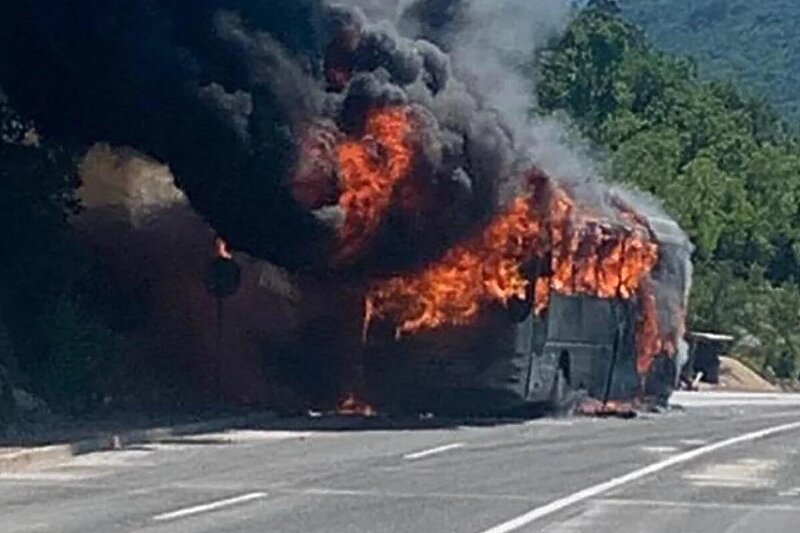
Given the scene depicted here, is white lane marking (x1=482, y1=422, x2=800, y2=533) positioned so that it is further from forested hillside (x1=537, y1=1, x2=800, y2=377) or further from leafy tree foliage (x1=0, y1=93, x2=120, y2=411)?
forested hillside (x1=537, y1=1, x2=800, y2=377)

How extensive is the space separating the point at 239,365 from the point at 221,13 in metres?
6.25

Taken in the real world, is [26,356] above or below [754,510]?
above

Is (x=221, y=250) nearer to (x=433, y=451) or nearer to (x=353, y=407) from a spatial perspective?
(x=353, y=407)

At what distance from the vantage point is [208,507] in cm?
1886

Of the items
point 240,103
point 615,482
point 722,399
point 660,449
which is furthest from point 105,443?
point 722,399

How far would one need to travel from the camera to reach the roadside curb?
2330 cm

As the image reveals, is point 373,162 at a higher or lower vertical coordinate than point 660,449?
higher

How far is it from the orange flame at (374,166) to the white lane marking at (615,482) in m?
6.01

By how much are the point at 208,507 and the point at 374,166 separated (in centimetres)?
1391

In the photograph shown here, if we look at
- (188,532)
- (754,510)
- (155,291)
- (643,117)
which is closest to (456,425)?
(155,291)

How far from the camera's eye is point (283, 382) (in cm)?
3478

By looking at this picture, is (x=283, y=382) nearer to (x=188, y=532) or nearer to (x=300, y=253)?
(x=300, y=253)

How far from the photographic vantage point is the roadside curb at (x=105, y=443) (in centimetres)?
2330

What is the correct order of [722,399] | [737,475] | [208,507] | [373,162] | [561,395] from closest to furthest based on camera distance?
1. [208,507]
2. [737,475]
3. [373,162]
4. [561,395]
5. [722,399]
